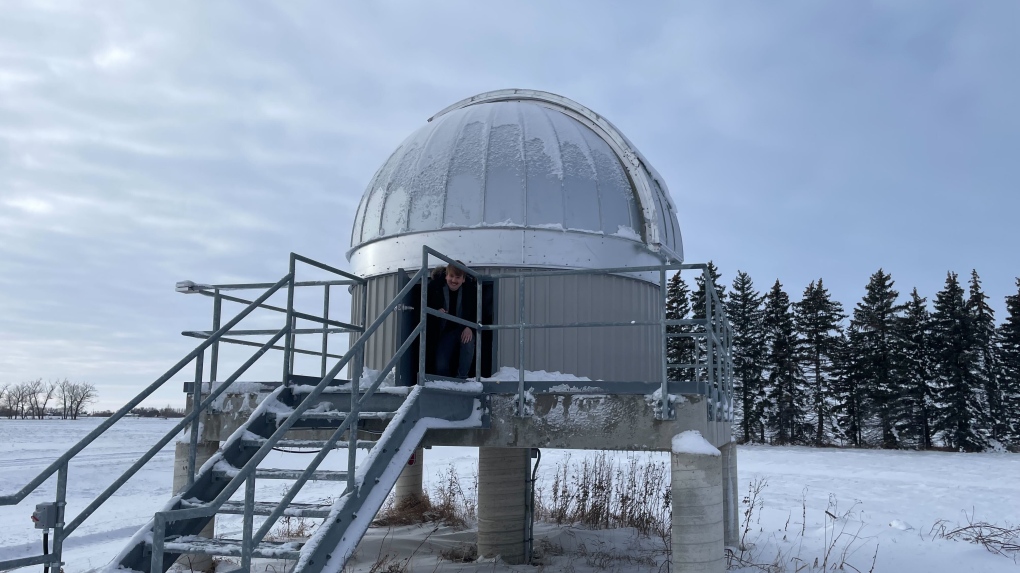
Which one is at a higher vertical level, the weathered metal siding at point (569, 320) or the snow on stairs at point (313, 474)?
the weathered metal siding at point (569, 320)

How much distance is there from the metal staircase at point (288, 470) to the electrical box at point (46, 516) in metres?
0.02

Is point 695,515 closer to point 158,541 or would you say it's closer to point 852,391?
point 158,541

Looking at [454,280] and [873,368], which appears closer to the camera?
[454,280]

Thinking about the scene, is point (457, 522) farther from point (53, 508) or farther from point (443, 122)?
point (53, 508)

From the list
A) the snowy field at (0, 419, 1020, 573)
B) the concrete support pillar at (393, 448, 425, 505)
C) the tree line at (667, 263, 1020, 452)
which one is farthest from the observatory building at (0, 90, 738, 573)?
the tree line at (667, 263, 1020, 452)

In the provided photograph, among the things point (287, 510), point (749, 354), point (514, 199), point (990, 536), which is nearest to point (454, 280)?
point (514, 199)

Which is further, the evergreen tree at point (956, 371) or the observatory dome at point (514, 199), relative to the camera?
the evergreen tree at point (956, 371)

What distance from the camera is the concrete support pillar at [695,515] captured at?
5941 mm

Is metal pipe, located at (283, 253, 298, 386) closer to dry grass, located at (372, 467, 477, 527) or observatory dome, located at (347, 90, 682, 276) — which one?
observatory dome, located at (347, 90, 682, 276)

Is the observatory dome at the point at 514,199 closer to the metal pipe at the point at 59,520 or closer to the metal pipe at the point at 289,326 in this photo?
the metal pipe at the point at 289,326

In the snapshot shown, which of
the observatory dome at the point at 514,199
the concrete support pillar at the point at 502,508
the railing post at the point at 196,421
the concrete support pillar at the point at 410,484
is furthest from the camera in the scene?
the concrete support pillar at the point at 410,484

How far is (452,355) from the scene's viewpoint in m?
7.34

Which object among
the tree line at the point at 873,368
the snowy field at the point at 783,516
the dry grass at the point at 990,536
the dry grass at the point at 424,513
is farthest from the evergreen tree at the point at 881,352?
the dry grass at the point at 424,513

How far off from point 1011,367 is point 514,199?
3703cm
